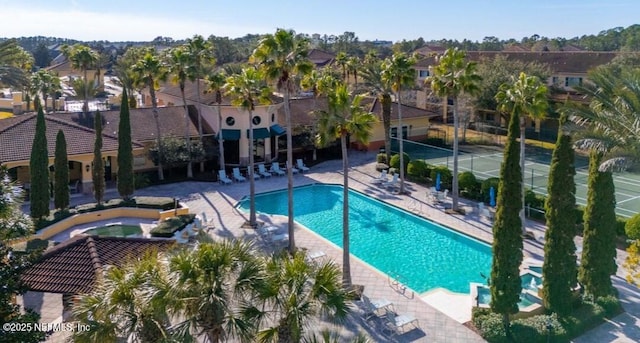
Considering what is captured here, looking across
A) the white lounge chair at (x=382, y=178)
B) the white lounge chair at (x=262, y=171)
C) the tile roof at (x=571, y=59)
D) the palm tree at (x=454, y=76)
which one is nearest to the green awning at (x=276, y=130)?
the white lounge chair at (x=262, y=171)

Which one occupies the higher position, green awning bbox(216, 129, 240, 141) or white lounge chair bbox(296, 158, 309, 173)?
green awning bbox(216, 129, 240, 141)

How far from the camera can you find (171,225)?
86.3ft

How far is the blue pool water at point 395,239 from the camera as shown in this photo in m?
22.8

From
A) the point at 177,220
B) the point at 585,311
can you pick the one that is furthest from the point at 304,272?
the point at 177,220

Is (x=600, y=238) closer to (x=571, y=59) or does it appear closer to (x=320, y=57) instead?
(x=571, y=59)

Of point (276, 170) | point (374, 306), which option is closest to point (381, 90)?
point (276, 170)

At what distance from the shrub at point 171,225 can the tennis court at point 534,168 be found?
770 inches

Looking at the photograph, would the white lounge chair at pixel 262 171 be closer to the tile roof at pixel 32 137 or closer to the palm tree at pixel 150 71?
the tile roof at pixel 32 137

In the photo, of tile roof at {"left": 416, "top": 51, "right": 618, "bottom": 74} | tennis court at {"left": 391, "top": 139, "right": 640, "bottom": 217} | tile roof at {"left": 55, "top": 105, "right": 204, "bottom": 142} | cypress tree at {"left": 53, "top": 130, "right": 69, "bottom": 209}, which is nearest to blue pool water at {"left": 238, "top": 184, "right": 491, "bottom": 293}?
tennis court at {"left": 391, "top": 139, "right": 640, "bottom": 217}

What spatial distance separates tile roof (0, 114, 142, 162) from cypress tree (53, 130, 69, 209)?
18.8ft

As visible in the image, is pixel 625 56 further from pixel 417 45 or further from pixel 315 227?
pixel 417 45

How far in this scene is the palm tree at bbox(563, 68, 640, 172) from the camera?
53.5ft

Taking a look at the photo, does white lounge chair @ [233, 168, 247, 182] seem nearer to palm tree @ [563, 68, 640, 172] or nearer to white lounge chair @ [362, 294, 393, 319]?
white lounge chair @ [362, 294, 393, 319]

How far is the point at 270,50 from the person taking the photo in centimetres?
2153
